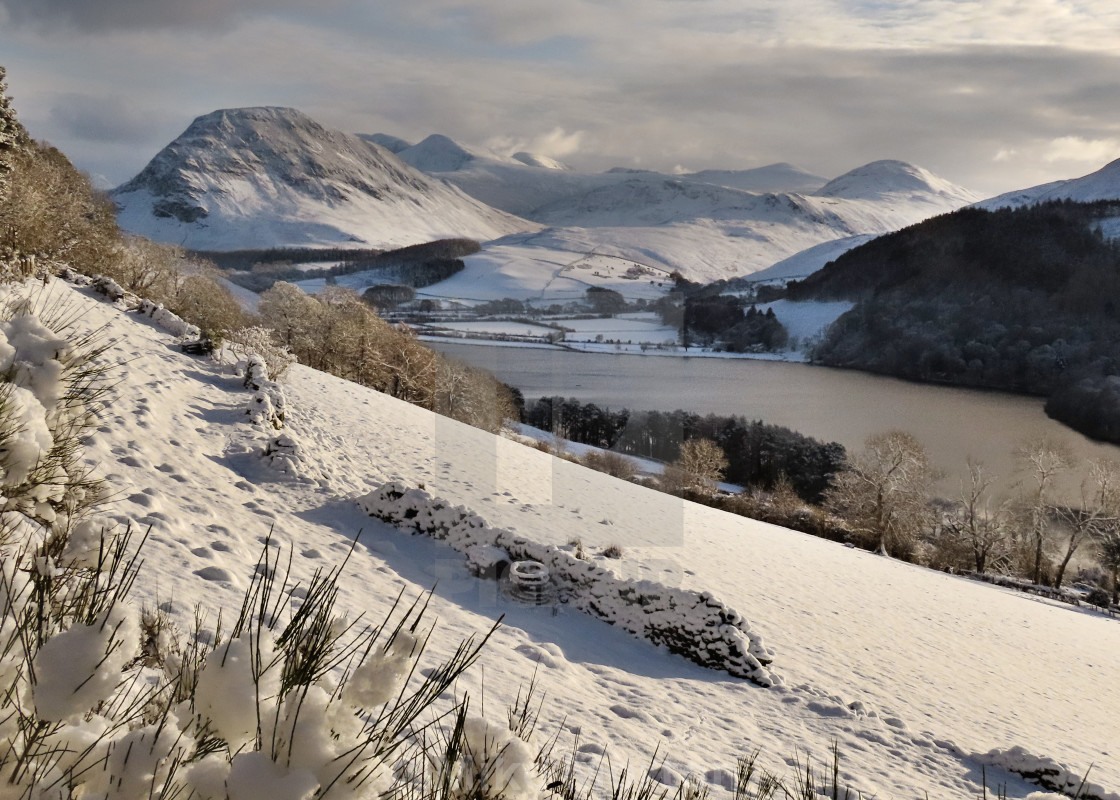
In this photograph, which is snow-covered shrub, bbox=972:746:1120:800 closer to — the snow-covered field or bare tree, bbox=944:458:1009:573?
the snow-covered field

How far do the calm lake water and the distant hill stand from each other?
4189 millimetres

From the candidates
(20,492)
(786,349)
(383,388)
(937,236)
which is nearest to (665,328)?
(786,349)

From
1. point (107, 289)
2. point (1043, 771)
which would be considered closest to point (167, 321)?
point (107, 289)

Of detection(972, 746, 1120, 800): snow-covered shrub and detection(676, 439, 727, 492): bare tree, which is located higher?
detection(972, 746, 1120, 800): snow-covered shrub

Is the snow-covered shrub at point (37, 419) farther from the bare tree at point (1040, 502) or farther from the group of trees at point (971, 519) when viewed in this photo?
the bare tree at point (1040, 502)

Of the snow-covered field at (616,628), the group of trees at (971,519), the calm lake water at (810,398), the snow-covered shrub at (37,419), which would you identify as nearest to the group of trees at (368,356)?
the snow-covered field at (616,628)

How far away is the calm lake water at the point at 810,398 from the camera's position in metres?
49.7

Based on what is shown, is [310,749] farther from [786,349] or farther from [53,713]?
[786,349]

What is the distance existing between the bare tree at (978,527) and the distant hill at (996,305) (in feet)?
116

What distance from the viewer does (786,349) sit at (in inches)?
3583

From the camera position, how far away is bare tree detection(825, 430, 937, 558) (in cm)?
2919

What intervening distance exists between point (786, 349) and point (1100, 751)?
87.6 meters

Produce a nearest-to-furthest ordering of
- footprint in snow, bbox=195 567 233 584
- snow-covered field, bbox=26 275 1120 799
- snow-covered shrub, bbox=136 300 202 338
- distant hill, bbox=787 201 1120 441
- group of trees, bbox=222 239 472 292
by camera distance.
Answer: footprint in snow, bbox=195 567 233 584, snow-covered field, bbox=26 275 1120 799, snow-covered shrub, bbox=136 300 202 338, distant hill, bbox=787 201 1120 441, group of trees, bbox=222 239 472 292

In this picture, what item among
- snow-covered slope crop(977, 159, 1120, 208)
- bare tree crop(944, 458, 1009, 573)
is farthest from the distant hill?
bare tree crop(944, 458, 1009, 573)
